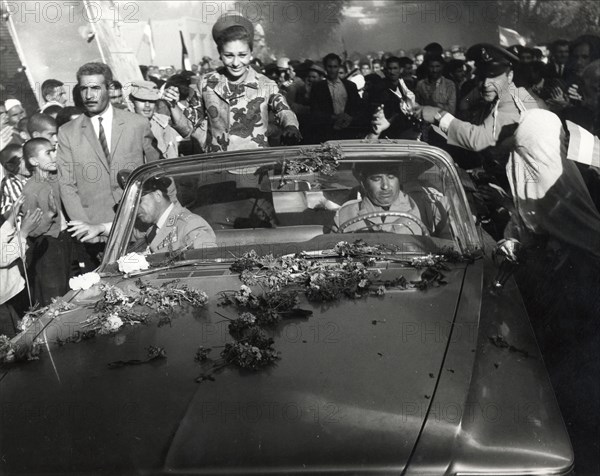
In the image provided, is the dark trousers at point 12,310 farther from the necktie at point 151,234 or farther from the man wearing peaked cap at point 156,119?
the necktie at point 151,234

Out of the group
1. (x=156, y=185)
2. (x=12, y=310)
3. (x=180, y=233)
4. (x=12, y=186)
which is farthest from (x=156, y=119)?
(x=180, y=233)

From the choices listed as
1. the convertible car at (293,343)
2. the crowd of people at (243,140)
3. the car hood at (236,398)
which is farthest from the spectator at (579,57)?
the car hood at (236,398)

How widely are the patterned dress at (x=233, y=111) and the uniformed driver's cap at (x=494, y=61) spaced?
208 centimetres

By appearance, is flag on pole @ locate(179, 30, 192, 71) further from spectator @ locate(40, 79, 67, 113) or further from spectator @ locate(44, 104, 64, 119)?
spectator @ locate(44, 104, 64, 119)

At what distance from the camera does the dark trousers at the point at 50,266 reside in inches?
225

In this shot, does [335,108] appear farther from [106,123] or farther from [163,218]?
[163,218]

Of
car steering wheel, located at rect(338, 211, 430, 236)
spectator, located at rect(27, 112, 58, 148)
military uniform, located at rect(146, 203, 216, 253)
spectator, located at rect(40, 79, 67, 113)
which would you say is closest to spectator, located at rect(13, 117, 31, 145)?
spectator, located at rect(27, 112, 58, 148)

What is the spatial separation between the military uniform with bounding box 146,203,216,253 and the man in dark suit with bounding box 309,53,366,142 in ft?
12.4

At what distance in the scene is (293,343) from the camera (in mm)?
2805

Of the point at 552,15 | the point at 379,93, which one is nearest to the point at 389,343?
the point at 379,93

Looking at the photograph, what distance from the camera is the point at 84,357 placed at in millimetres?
2854

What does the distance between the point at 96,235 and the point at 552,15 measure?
5757 mm

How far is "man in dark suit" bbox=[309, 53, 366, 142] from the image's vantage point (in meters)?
7.57

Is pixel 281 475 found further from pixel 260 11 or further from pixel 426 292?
pixel 260 11
